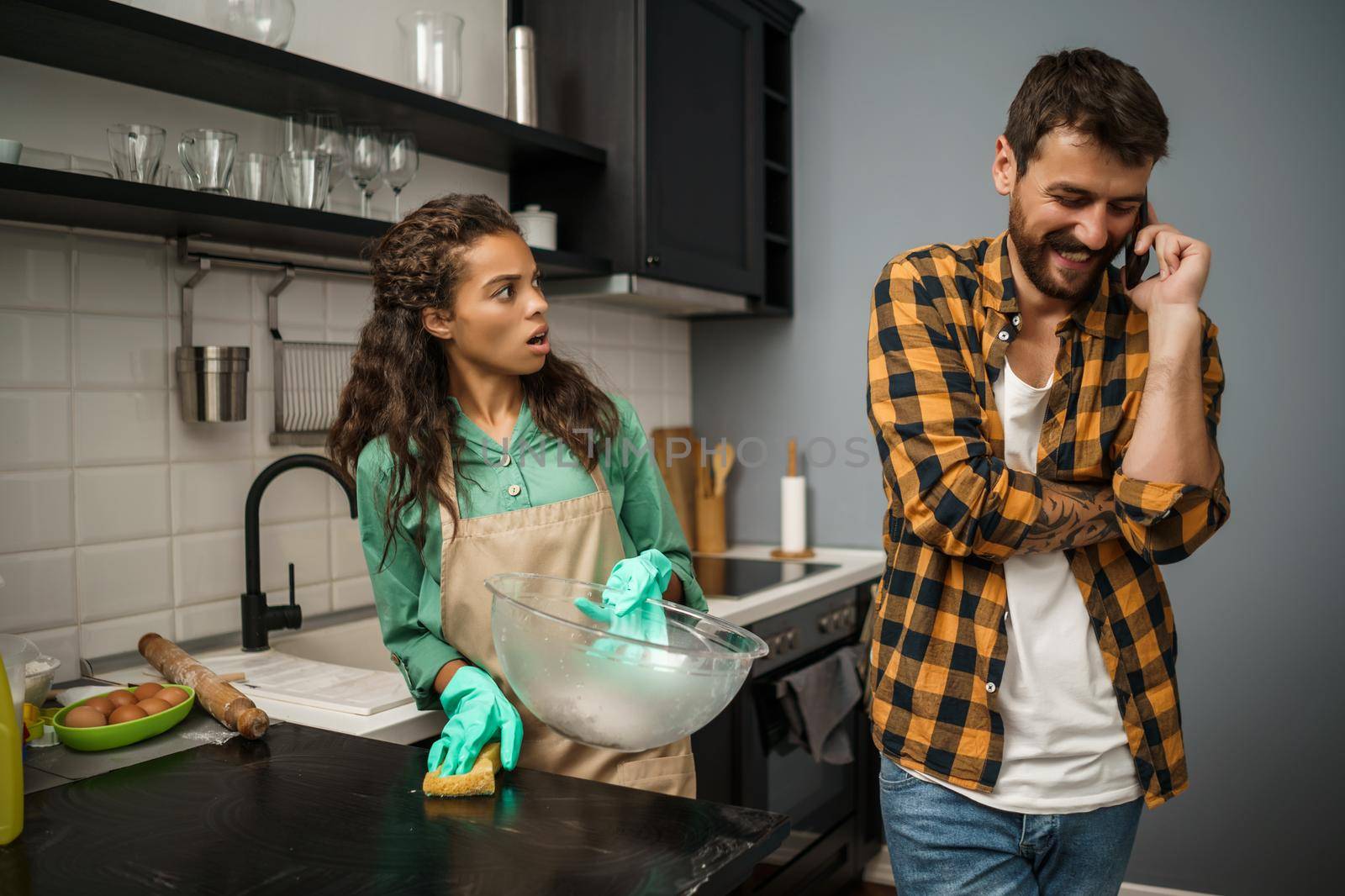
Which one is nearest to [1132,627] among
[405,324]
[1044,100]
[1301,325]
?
[1044,100]

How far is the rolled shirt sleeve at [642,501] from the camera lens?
1.56 meters

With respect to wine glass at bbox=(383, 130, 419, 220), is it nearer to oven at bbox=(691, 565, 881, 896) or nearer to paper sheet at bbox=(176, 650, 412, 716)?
paper sheet at bbox=(176, 650, 412, 716)

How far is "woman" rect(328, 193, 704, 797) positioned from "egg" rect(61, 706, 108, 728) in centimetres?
35

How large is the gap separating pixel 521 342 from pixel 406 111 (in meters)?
0.73

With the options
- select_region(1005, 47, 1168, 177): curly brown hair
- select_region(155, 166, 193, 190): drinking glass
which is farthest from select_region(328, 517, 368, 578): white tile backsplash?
select_region(1005, 47, 1168, 177): curly brown hair

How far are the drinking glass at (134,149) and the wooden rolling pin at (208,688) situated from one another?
27.4 inches

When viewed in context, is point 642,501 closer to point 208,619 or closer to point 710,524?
point 208,619

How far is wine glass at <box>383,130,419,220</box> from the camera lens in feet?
6.43

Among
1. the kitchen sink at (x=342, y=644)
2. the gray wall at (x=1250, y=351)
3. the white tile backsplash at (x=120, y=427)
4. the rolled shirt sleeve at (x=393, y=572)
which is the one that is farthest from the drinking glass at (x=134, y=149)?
the gray wall at (x=1250, y=351)

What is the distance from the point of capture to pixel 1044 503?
1181mm

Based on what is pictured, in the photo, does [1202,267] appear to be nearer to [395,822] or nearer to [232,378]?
[395,822]

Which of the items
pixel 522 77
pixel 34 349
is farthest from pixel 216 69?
pixel 522 77

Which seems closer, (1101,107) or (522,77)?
(1101,107)

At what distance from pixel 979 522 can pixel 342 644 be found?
133 cm
